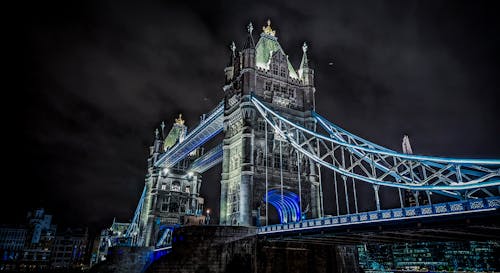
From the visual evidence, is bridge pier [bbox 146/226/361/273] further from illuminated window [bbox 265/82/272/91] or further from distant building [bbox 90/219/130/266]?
distant building [bbox 90/219/130/266]

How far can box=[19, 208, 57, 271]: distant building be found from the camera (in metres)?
124

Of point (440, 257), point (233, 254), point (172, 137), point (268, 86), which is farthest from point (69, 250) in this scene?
point (440, 257)

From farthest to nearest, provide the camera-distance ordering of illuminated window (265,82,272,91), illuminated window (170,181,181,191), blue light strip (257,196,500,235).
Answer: illuminated window (170,181,181,191)
illuminated window (265,82,272,91)
blue light strip (257,196,500,235)

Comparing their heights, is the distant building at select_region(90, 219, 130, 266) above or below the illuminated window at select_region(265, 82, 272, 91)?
below

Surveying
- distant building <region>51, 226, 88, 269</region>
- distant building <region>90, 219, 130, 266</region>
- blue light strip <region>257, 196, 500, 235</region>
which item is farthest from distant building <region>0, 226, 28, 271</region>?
blue light strip <region>257, 196, 500, 235</region>

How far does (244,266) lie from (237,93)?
19.3 m

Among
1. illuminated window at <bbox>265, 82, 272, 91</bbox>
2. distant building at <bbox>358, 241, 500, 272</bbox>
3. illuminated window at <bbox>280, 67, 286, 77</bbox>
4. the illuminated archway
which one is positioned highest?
illuminated window at <bbox>280, 67, 286, 77</bbox>

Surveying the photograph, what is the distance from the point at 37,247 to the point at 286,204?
137 metres

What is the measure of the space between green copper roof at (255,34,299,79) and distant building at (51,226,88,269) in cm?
12451

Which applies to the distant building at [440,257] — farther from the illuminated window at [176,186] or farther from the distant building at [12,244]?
the distant building at [12,244]

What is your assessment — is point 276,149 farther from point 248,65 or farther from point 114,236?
point 114,236

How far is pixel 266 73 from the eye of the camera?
38.3 m

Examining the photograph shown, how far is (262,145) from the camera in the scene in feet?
115

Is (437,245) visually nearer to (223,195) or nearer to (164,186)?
(164,186)
